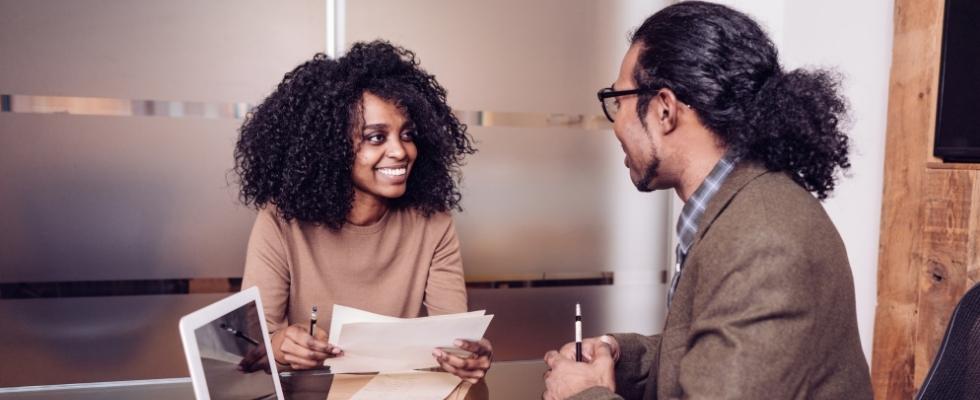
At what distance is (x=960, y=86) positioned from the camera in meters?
1.94

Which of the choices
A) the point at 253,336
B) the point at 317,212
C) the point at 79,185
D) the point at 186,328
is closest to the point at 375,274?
the point at 317,212

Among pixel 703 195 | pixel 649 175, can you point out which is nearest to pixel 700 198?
pixel 703 195

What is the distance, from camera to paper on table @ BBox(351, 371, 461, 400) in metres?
1.35

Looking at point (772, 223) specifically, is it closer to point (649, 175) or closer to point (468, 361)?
point (649, 175)

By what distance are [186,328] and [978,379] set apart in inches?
43.8

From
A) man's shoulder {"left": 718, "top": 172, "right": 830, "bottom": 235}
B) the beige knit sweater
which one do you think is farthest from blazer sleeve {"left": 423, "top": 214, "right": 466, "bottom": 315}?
man's shoulder {"left": 718, "top": 172, "right": 830, "bottom": 235}

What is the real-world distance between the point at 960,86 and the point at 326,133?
1.77 metres

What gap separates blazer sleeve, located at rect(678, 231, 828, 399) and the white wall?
4.86 ft

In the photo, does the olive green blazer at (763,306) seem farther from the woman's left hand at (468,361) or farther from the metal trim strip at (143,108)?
the metal trim strip at (143,108)

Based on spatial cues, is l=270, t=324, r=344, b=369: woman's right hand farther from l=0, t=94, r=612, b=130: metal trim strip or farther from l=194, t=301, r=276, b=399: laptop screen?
l=0, t=94, r=612, b=130: metal trim strip

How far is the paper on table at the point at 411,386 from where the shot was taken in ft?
4.42

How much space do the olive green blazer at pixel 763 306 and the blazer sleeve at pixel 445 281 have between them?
2.77 ft

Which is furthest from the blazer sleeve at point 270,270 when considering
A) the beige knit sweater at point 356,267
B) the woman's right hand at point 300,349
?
the woman's right hand at point 300,349

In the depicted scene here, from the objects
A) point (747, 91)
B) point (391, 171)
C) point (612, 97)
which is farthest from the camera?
point (391, 171)
